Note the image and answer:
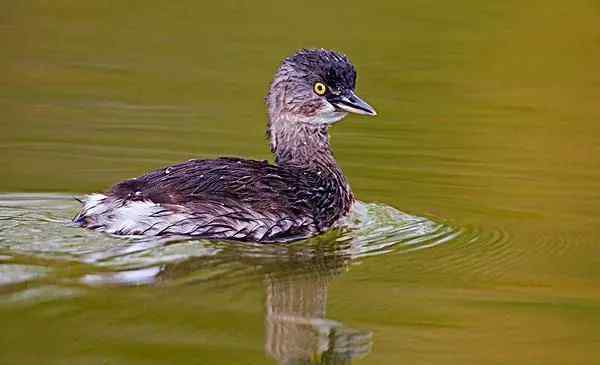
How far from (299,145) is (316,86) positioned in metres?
0.36

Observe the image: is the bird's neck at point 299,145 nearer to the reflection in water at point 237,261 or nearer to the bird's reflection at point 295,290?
the reflection in water at point 237,261

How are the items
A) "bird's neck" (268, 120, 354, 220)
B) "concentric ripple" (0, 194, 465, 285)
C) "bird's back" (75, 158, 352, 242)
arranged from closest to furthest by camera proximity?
"concentric ripple" (0, 194, 465, 285) < "bird's back" (75, 158, 352, 242) < "bird's neck" (268, 120, 354, 220)

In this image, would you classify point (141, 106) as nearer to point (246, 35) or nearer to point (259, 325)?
point (246, 35)

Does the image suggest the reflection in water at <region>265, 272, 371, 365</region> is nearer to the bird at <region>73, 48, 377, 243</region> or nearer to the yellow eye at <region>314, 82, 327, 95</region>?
the bird at <region>73, 48, 377, 243</region>

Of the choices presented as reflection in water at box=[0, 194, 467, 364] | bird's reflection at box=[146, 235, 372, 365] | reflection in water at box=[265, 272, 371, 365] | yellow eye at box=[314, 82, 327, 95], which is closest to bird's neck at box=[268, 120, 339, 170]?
yellow eye at box=[314, 82, 327, 95]

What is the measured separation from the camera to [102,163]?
9.34 meters

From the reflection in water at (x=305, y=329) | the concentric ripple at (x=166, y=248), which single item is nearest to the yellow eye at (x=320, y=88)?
the concentric ripple at (x=166, y=248)

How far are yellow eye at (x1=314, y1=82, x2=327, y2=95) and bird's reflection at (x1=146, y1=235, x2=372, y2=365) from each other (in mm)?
949

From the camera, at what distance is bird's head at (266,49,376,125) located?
841 centimetres

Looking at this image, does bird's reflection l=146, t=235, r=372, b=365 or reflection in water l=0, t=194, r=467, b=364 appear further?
reflection in water l=0, t=194, r=467, b=364

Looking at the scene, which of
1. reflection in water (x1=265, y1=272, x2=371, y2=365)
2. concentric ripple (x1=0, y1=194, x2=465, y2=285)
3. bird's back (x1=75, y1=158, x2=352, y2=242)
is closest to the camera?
reflection in water (x1=265, y1=272, x2=371, y2=365)

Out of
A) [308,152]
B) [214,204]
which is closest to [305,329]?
[214,204]

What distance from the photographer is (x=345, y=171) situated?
962 centimetres

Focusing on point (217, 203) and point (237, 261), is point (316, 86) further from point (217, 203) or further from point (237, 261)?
point (237, 261)
